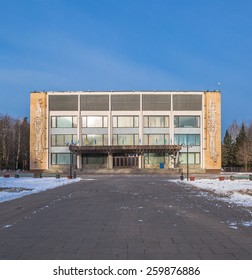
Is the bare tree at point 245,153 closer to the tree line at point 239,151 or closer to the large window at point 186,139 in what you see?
the tree line at point 239,151

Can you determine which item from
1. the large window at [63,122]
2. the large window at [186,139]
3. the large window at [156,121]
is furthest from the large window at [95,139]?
the large window at [186,139]

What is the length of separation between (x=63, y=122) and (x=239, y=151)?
39446mm

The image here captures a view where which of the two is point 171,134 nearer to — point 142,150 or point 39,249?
point 142,150

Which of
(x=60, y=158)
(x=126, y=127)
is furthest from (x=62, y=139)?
(x=126, y=127)

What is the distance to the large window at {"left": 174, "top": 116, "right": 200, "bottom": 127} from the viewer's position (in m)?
83.3

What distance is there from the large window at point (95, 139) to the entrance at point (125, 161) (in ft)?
13.2

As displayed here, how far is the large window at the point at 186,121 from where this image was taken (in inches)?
3281

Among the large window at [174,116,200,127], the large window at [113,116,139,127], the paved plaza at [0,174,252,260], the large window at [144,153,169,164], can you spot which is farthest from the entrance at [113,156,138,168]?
the paved plaza at [0,174,252,260]

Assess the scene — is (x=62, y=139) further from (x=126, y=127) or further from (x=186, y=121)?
(x=186, y=121)

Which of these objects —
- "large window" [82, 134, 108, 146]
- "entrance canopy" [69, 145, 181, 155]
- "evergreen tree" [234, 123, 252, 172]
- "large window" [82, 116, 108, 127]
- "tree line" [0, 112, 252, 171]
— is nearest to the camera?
"entrance canopy" [69, 145, 181, 155]

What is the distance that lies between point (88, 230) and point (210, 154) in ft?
243

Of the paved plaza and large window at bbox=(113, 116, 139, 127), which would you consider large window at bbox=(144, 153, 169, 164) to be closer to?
large window at bbox=(113, 116, 139, 127)

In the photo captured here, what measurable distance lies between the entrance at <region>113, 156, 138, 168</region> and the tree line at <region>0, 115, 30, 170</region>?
2381 centimetres
